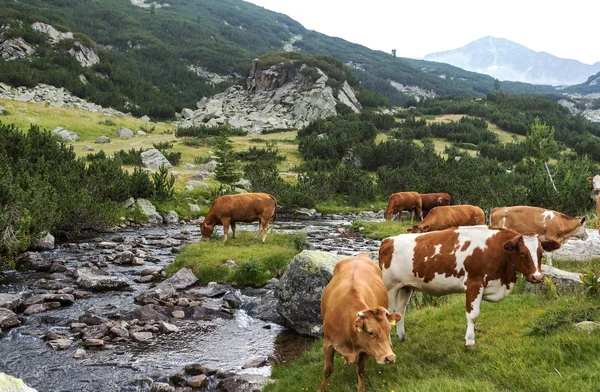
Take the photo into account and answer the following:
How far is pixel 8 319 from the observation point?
9922mm

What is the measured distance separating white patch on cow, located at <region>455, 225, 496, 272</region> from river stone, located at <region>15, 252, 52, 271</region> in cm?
1400

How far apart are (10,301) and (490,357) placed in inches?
454

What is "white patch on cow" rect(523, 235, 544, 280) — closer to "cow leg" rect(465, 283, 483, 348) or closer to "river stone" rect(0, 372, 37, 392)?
"cow leg" rect(465, 283, 483, 348)

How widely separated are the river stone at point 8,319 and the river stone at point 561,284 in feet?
38.5

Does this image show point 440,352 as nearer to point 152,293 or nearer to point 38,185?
point 152,293

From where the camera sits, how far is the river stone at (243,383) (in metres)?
7.42

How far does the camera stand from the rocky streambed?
312 inches

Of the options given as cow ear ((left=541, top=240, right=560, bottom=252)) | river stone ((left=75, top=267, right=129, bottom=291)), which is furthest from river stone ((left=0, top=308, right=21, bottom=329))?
cow ear ((left=541, top=240, right=560, bottom=252))

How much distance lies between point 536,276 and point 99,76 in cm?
8847

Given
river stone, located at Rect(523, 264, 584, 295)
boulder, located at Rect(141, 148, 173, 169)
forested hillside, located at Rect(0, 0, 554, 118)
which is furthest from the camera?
forested hillside, located at Rect(0, 0, 554, 118)

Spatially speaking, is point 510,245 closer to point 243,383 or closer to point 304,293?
point 243,383

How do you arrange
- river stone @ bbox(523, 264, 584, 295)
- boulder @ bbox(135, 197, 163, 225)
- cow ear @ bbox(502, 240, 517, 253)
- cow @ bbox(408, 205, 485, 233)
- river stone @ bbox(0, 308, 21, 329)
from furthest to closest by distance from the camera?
boulder @ bbox(135, 197, 163, 225), cow @ bbox(408, 205, 485, 233), river stone @ bbox(0, 308, 21, 329), river stone @ bbox(523, 264, 584, 295), cow ear @ bbox(502, 240, 517, 253)

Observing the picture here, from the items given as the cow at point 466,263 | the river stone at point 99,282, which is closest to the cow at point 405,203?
the river stone at point 99,282

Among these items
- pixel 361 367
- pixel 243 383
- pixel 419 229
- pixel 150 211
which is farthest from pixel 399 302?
pixel 150 211
